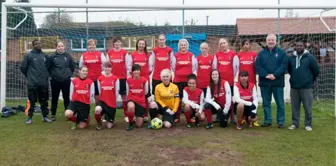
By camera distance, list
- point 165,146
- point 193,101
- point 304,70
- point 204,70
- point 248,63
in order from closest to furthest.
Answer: point 165,146 < point 304,70 < point 193,101 < point 248,63 < point 204,70

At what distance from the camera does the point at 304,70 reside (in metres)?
5.52

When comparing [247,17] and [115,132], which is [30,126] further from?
[247,17]

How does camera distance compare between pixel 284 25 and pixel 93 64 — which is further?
pixel 284 25

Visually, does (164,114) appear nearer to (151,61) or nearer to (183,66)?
(183,66)

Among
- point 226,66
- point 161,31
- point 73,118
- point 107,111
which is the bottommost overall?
point 73,118

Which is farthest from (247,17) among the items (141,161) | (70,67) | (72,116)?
(141,161)

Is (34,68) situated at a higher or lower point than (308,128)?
higher

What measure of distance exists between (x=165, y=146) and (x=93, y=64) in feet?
8.68

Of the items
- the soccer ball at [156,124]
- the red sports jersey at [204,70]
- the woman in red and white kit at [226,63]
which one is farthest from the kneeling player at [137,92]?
the woman in red and white kit at [226,63]

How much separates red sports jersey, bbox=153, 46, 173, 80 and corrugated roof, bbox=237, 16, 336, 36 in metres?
4.37

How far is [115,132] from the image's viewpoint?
5355 millimetres

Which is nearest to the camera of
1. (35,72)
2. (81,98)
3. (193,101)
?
(81,98)

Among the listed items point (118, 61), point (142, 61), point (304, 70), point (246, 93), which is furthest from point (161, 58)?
point (304, 70)

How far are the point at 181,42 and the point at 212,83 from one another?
1.04 m
